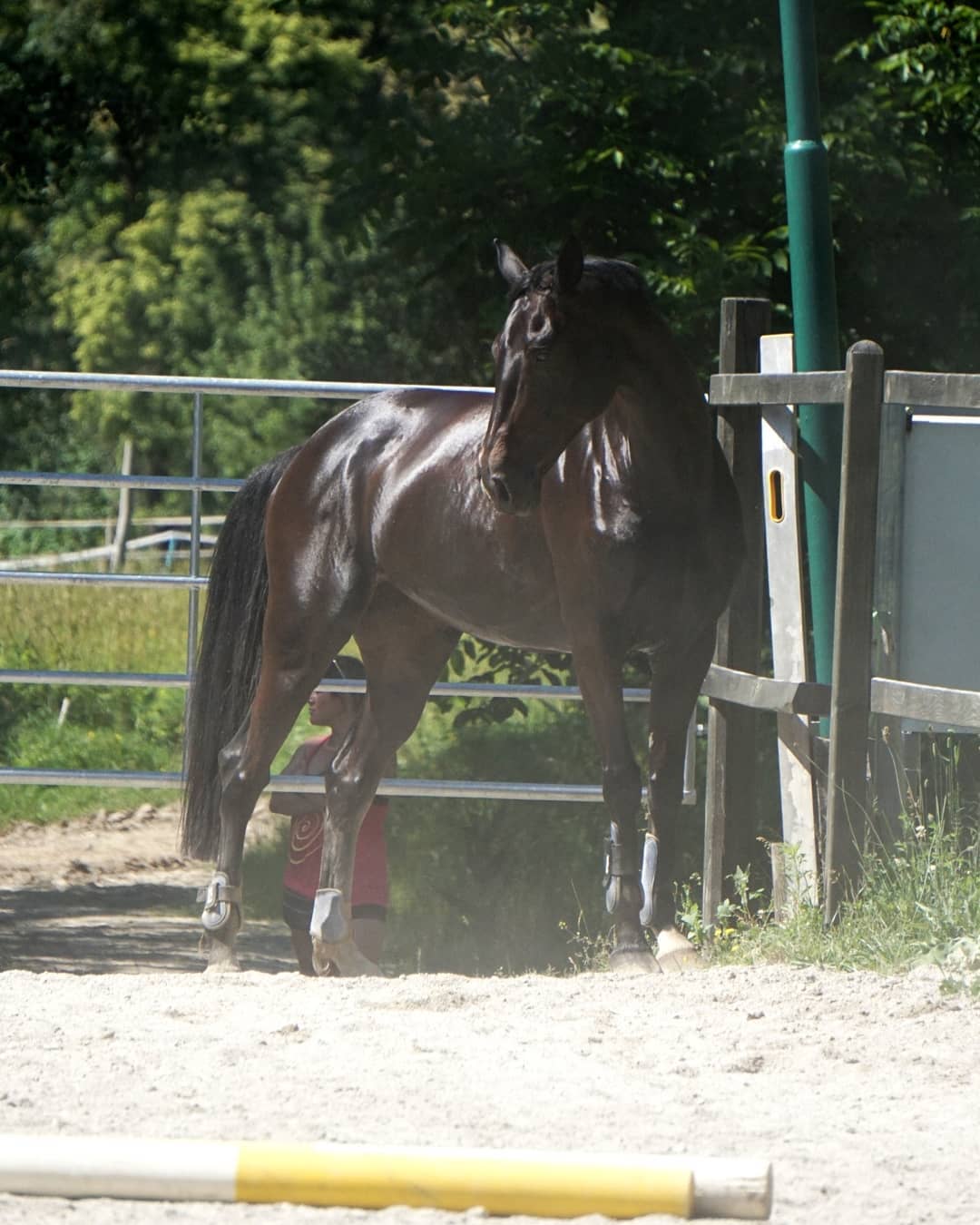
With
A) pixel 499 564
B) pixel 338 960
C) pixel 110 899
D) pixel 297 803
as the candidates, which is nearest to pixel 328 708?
pixel 297 803

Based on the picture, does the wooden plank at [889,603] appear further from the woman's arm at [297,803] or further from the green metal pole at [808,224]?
the woman's arm at [297,803]

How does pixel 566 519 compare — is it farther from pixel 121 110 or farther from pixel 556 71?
pixel 121 110

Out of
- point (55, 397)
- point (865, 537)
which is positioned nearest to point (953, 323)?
point (865, 537)

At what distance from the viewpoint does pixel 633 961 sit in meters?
4.54

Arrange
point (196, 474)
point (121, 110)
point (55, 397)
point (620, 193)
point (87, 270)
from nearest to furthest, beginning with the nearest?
point (196, 474) → point (620, 193) → point (121, 110) → point (87, 270) → point (55, 397)

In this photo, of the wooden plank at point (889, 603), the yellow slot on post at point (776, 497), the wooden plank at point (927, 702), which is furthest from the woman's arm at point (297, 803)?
the wooden plank at point (927, 702)

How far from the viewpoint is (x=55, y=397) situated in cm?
2591

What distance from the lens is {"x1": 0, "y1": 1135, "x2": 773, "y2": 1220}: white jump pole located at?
2.36 meters

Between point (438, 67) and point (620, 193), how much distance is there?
1440mm

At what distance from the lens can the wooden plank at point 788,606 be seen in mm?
4938

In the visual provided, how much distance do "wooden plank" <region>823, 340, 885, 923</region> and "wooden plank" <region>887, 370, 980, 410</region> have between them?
44 millimetres

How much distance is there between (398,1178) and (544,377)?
2456 millimetres

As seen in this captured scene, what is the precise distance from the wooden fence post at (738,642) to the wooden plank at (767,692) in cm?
7

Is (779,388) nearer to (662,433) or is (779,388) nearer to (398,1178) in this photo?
(662,433)
